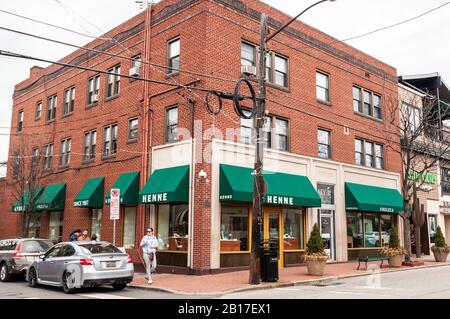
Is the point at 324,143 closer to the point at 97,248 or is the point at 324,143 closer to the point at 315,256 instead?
the point at 315,256

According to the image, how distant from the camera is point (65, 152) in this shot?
27.4 metres

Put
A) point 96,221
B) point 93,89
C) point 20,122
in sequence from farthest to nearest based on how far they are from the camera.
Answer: point 20,122 → point 93,89 → point 96,221

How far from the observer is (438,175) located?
32281mm

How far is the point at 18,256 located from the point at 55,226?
10.6 m

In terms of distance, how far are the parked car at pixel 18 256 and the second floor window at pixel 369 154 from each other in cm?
1645

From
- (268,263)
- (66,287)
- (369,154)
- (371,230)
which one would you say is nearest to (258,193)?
(268,263)

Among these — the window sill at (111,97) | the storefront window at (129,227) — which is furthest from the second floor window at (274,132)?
the window sill at (111,97)

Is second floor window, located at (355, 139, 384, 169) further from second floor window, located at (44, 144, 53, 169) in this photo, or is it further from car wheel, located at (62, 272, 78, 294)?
second floor window, located at (44, 144, 53, 169)

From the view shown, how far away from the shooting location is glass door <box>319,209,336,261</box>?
22.8 metres

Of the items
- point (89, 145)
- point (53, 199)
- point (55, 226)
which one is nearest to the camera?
point (89, 145)

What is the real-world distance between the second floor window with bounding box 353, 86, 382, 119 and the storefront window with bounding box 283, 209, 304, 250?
7.86m

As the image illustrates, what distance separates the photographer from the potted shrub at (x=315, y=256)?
660 inches

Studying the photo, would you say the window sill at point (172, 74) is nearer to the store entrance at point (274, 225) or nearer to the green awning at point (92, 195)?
the green awning at point (92, 195)
